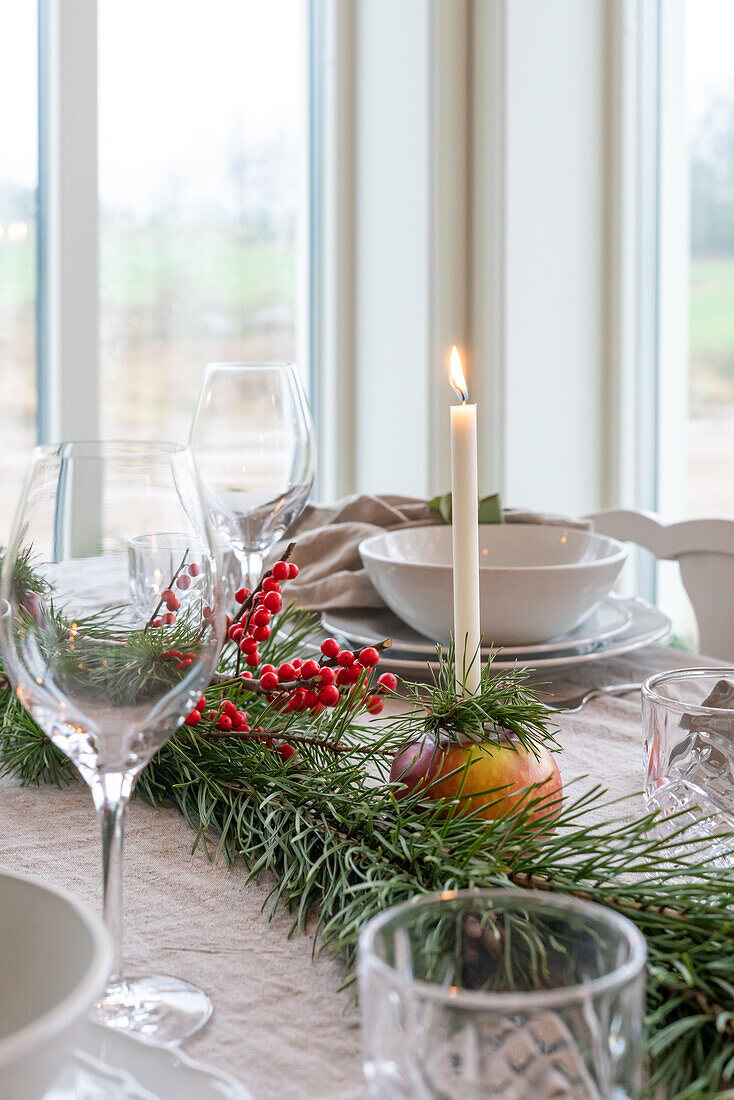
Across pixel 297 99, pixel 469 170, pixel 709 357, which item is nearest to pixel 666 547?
pixel 709 357

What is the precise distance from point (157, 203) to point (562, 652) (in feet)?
6.67

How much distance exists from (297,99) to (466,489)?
8.00ft

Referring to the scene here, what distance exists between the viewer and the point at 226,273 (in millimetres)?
2580

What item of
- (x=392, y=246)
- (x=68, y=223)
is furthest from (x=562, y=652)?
(x=392, y=246)

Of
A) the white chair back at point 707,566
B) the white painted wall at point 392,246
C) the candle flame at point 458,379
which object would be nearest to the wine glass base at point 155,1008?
the candle flame at point 458,379

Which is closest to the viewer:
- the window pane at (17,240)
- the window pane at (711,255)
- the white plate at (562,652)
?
the white plate at (562,652)

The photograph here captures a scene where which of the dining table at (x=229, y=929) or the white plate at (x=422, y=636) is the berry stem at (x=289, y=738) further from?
the white plate at (x=422, y=636)

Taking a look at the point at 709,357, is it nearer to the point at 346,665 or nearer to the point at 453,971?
the point at 346,665

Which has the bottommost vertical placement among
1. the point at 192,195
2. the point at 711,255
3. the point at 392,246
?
the point at 711,255

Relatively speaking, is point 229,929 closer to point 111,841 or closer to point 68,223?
point 111,841

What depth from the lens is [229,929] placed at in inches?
15.2

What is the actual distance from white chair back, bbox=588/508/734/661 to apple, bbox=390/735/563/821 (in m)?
0.74

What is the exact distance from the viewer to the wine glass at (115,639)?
32 cm

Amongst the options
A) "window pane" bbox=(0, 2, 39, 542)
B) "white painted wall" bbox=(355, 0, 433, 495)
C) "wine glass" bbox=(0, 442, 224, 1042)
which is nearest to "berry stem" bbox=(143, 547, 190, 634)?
"wine glass" bbox=(0, 442, 224, 1042)
